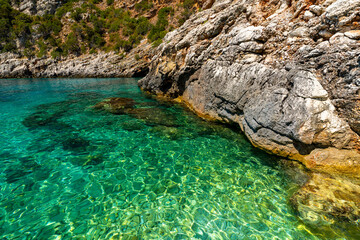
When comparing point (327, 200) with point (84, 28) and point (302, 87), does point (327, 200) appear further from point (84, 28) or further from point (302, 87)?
point (84, 28)

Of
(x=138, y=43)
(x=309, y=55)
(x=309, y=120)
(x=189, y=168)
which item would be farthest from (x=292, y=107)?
(x=138, y=43)

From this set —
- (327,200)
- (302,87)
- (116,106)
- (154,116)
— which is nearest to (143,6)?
(116,106)

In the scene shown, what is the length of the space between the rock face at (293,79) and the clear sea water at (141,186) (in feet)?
4.27

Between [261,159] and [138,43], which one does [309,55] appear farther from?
[138,43]

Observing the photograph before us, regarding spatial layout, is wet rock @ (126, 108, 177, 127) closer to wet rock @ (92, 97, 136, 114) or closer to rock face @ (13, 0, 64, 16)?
wet rock @ (92, 97, 136, 114)

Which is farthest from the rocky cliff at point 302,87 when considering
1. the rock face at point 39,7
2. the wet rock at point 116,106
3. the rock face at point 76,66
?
the rock face at point 39,7

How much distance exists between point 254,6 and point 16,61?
70.8 meters

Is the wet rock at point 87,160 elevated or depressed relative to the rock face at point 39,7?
depressed

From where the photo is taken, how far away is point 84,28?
201 ft

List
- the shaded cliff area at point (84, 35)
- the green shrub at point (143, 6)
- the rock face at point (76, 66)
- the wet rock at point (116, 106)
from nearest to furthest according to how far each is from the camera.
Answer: the wet rock at point (116, 106) → the rock face at point (76, 66) → the shaded cliff area at point (84, 35) → the green shrub at point (143, 6)

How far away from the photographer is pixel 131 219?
4.18 metres

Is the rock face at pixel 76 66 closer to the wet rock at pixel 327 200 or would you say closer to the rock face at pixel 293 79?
the rock face at pixel 293 79

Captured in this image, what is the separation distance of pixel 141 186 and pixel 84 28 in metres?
74.2

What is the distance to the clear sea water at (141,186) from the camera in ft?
13.0
